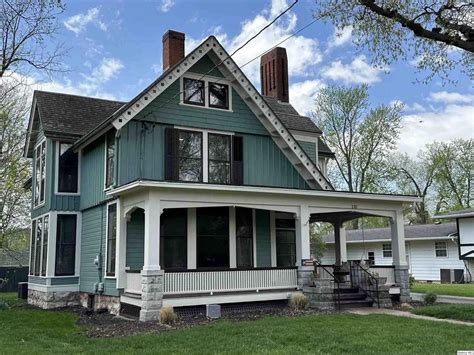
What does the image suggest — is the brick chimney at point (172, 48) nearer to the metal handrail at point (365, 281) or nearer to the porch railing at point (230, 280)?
the porch railing at point (230, 280)

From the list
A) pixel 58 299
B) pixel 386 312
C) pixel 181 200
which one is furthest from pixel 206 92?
pixel 58 299

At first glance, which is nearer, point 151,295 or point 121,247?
point 151,295

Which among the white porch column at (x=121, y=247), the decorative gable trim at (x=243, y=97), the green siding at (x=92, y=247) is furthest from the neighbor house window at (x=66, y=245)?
the decorative gable trim at (x=243, y=97)

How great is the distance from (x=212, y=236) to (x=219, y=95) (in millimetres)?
4395

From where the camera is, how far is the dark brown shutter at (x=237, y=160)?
15.5 meters

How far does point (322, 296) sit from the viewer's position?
13.5 m

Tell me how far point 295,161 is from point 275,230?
2.39 m

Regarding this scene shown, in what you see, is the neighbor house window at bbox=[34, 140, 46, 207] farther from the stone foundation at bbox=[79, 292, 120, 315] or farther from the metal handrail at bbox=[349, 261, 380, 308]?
the metal handrail at bbox=[349, 261, 380, 308]

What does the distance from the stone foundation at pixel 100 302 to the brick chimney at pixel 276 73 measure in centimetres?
1135

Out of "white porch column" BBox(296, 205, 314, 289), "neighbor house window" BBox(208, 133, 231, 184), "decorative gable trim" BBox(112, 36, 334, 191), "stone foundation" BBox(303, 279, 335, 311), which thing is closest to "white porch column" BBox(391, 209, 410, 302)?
"decorative gable trim" BBox(112, 36, 334, 191)

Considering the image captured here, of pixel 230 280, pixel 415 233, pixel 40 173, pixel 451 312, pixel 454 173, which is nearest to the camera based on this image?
pixel 451 312

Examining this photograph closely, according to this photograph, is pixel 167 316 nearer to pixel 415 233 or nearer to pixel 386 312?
pixel 386 312

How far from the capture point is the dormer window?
1512 centimetres

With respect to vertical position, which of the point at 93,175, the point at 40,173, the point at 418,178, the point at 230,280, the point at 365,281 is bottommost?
the point at 365,281
